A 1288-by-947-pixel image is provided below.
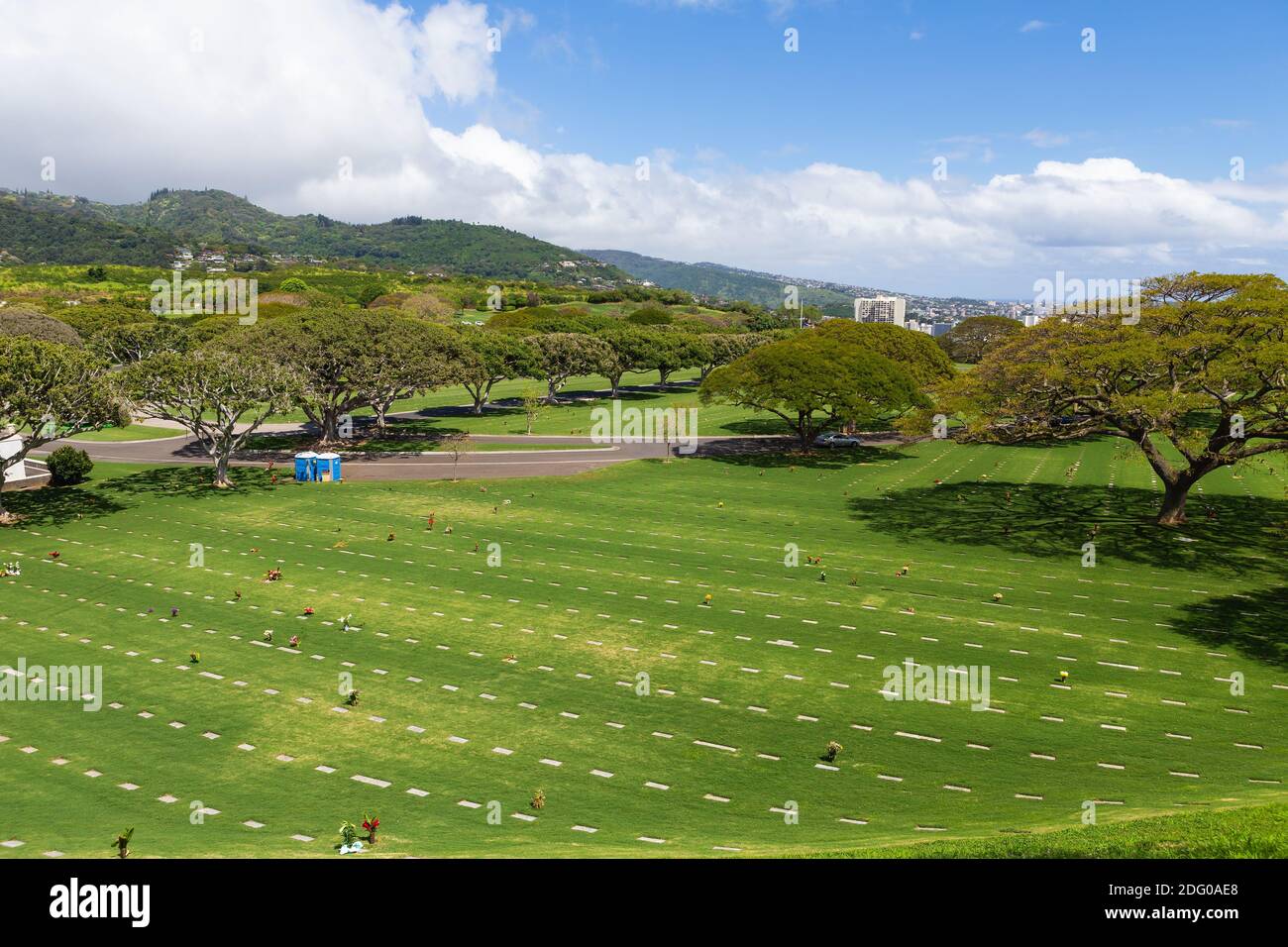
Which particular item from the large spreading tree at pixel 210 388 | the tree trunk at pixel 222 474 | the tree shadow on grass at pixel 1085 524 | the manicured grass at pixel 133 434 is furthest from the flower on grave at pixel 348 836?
the manicured grass at pixel 133 434

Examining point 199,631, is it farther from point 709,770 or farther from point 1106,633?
point 1106,633

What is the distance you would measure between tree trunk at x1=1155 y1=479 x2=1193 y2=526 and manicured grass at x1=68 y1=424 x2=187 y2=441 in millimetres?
77892

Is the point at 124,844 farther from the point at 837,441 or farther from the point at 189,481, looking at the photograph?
the point at 837,441

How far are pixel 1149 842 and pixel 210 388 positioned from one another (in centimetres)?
5167

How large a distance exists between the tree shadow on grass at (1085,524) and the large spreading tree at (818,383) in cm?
1216

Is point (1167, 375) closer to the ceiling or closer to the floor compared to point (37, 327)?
closer to the floor

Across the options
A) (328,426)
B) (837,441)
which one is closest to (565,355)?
(328,426)

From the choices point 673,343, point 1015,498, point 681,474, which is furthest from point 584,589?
point 673,343

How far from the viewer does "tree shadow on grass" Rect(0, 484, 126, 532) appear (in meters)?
40.8

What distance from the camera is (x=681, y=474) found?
57031 mm

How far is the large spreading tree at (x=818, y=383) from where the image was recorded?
6234 centimetres

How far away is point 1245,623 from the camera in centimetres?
2834

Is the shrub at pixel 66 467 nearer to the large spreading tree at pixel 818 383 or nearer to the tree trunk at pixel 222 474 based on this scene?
the tree trunk at pixel 222 474
